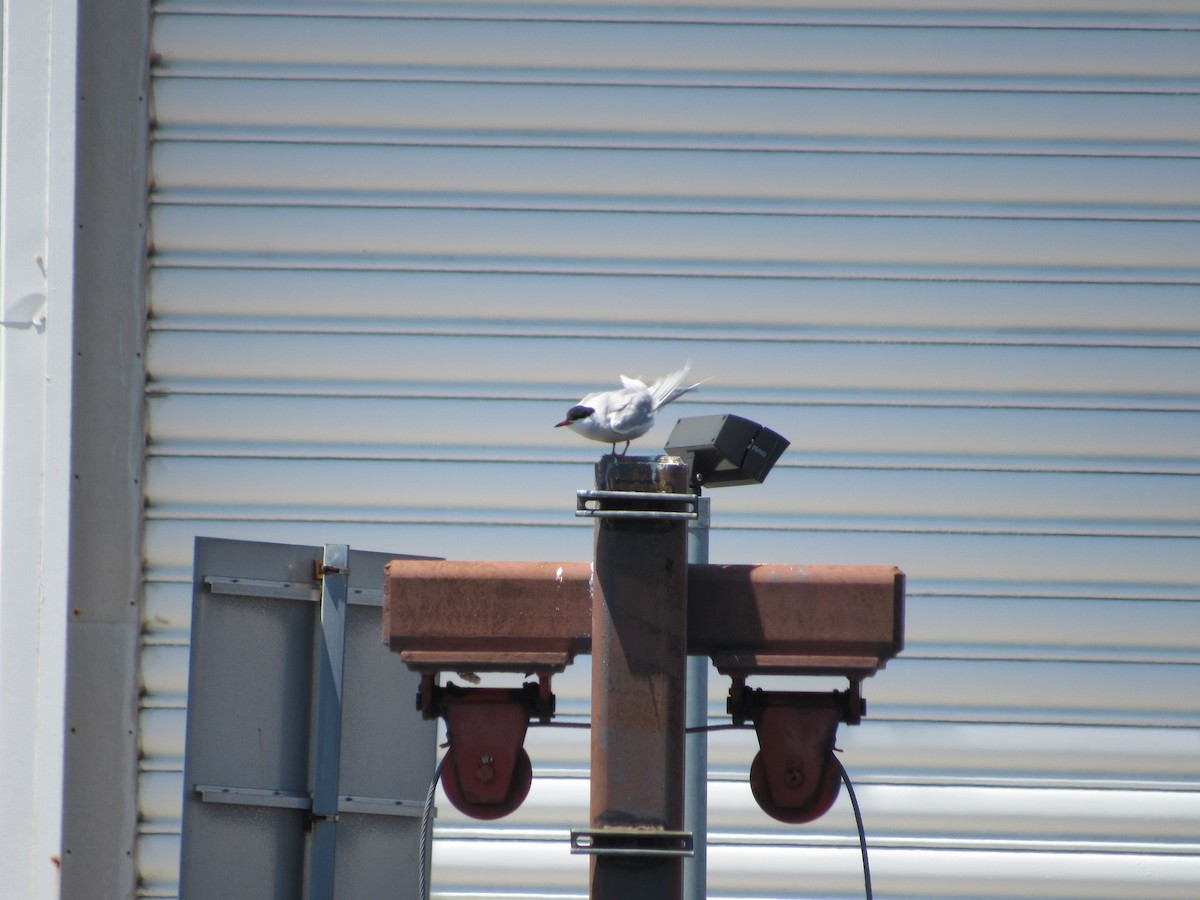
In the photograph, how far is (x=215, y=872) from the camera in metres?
2.89

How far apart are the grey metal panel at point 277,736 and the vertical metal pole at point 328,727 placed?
6 cm

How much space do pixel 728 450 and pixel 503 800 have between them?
1.27 meters

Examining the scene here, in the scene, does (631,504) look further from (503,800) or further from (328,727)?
(328,727)

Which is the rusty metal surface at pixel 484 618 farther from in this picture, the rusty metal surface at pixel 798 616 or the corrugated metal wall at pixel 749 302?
the corrugated metal wall at pixel 749 302

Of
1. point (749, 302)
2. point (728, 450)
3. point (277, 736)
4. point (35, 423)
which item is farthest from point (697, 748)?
point (35, 423)

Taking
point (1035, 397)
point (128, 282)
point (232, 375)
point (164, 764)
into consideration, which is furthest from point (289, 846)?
point (1035, 397)

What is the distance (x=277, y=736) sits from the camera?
308cm

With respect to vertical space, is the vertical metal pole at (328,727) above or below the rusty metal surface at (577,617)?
below

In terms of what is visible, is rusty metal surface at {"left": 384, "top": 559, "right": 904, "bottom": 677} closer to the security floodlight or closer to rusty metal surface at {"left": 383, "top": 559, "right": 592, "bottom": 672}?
rusty metal surface at {"left": 383, "top": 559, "right": 592, "bottom": 672}

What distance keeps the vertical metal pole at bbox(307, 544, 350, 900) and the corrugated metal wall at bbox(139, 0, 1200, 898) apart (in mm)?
1608

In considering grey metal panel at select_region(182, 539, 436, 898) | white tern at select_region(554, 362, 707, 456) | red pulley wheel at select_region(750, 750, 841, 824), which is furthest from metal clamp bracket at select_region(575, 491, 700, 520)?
grey metal panel at select_region(182, 539, 436, 898)

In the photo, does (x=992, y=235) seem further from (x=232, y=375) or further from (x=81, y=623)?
(x=81, y=623)

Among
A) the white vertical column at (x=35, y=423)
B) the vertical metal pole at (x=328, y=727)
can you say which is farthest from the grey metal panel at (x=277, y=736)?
the white vertical column at (x=35, y=423)

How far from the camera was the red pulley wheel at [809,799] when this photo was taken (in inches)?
69.1
